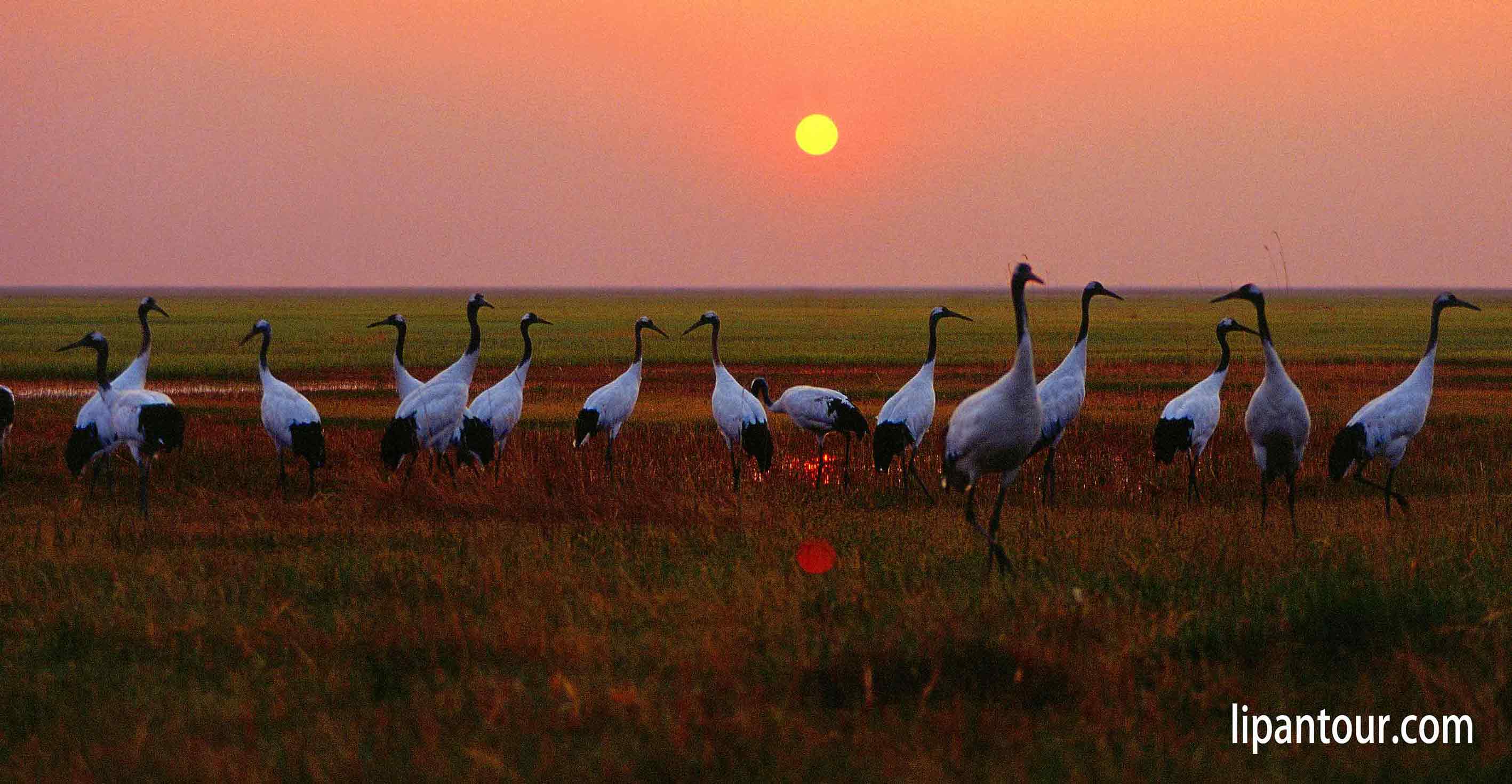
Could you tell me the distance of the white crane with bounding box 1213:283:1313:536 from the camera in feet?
36.2

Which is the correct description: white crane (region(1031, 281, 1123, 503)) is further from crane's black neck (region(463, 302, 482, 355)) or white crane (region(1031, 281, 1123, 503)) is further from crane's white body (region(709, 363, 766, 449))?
crane's black neck (region(463, 302, 482, 355))

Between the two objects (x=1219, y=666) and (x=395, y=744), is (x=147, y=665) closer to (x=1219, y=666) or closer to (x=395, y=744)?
(x=395, y=744)

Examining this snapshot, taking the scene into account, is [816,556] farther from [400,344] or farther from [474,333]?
[400,344]

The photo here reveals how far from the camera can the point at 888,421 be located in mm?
14375

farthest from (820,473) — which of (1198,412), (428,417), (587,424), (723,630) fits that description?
(723,630)

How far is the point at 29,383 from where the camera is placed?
29.7m

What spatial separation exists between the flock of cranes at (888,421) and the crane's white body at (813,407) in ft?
0.07

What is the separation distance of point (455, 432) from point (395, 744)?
31.3 feet

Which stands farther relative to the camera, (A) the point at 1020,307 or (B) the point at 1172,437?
(B) the point at 1172,437

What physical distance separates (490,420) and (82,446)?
3.94 m

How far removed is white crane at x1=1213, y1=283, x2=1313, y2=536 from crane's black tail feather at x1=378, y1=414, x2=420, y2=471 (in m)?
7.51

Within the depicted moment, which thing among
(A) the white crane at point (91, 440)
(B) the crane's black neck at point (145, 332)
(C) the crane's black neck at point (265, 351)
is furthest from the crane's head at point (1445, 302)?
(B) the crane's black neck at point (145, 332)

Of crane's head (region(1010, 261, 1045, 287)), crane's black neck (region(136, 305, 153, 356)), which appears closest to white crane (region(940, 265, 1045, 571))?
crane's head (region(1010, 261, 1045, 287))

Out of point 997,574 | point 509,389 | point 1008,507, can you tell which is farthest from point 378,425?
point 997,574
